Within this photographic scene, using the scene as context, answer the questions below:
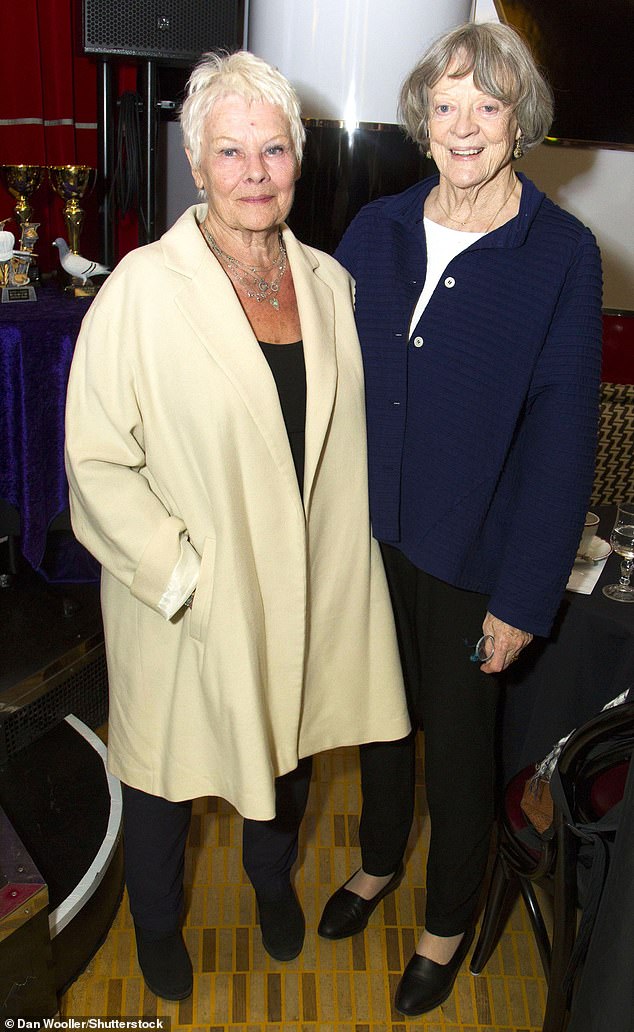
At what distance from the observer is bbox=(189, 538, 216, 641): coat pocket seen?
4.70 ft

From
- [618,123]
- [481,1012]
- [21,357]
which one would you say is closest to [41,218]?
[21,357]

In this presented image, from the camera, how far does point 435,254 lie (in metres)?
1.52

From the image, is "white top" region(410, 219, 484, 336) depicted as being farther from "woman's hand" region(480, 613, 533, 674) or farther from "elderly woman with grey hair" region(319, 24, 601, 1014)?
"woman's hand" region(480, 613, 533, 674)

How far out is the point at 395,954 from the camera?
1.91m

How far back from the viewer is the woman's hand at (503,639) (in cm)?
152

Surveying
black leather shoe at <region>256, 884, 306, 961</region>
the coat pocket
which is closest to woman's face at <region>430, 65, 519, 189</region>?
the coat pocket

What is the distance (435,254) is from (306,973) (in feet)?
A: 4.46

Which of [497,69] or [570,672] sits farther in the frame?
[570,672]

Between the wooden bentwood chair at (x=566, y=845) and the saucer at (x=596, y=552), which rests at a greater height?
the saucer at (x=596, y=552)

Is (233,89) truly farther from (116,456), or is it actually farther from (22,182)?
(22,182)

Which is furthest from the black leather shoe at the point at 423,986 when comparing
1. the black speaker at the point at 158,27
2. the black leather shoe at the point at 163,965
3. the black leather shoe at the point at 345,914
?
the black speaker at the point at 158,27

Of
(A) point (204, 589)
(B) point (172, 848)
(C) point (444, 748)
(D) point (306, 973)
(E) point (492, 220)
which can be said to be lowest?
(D) point (306, 973)

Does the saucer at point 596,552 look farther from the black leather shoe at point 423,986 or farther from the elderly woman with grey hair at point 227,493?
the black leather shoe at point 423,986

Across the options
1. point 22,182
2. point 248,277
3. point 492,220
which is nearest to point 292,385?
point 248,277
